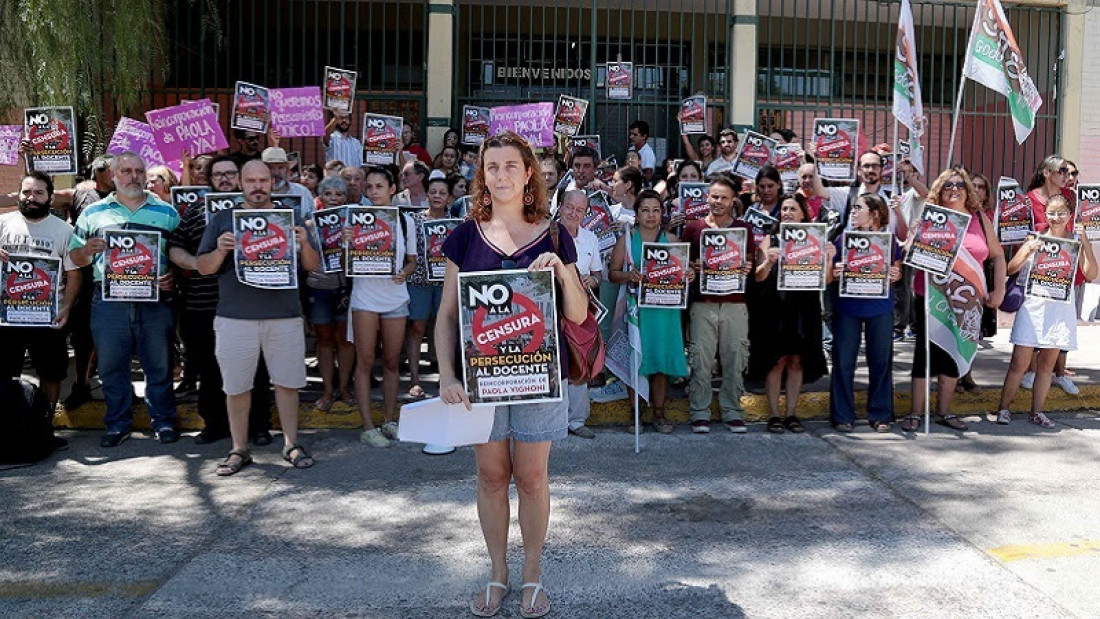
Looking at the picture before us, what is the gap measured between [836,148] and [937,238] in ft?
5.52

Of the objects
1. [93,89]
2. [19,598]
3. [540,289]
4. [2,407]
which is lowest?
[19,598]

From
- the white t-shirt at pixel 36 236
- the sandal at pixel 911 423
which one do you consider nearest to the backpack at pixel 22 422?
the white t-shirt at pixel 36 236

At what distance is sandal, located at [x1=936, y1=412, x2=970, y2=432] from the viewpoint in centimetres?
811

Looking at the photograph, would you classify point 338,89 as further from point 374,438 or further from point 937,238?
point 937,238

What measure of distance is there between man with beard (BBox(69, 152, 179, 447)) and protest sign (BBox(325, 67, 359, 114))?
3.44 meters

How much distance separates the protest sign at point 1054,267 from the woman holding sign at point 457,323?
508 cm

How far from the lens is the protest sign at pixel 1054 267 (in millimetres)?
8148

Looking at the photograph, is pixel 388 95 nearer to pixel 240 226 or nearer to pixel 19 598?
pixel 240 226

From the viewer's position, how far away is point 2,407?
696 centimetres

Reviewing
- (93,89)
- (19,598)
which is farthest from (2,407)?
(93,89)

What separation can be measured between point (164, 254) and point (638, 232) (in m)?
3.41

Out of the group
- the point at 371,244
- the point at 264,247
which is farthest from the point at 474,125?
the point at 264,247

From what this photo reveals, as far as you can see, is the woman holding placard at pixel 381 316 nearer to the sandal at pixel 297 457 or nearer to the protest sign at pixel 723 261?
the sandal at pixel 297 457

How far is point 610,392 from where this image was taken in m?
8.36
